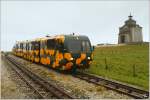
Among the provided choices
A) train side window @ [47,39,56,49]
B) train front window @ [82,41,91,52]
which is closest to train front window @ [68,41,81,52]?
train front window @ [82,41,91,52]

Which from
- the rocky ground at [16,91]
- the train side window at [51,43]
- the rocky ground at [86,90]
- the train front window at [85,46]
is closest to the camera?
the rocky ground at [86,90]

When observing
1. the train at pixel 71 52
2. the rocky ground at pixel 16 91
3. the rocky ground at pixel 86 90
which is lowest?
the rocky ground at pixel 16 91

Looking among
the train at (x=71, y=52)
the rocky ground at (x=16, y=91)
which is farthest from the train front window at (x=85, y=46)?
the rocky ground at (x=16, y=91)

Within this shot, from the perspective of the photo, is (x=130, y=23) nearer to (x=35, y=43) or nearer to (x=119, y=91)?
(x=35, y=43)

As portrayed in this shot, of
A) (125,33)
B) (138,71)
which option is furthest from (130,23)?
(138,71)

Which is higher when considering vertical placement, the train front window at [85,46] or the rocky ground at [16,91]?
the train front window at [85,46]

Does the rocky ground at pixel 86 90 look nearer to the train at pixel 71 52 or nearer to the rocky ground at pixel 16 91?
the rocky ground at pixel 16 91

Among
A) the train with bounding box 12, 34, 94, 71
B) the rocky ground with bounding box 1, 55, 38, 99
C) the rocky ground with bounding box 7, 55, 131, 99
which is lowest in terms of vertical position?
the rocky ground with bounding box 1, 55, 38, 99

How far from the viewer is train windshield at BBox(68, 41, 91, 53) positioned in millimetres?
23555

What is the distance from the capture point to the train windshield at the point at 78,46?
2355 centimetres

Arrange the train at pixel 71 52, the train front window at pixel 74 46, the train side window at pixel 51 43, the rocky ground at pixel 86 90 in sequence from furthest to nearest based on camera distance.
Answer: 1. the train side window at pixel 51 43
2. the train front window at pixel 74 46
3. the train at pixel 71 52
4. the rocky ground at pixel 86 90

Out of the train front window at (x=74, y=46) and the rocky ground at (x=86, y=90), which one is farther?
the train front window at (x=74, y=46)

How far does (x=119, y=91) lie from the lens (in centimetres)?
1540

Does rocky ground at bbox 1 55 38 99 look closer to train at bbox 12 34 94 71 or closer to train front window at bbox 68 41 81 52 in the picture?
train at bbox 12 34 94 71
